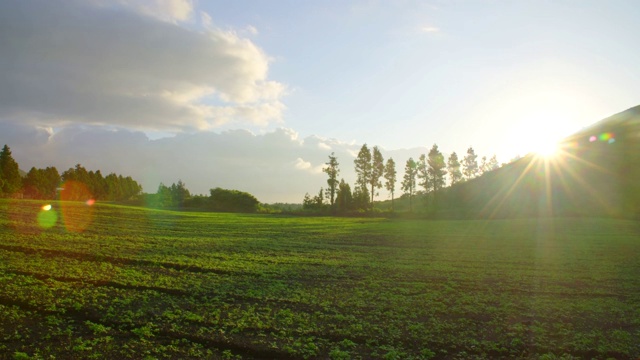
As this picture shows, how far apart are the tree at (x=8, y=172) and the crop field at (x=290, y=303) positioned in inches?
3226

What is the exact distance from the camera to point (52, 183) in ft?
400

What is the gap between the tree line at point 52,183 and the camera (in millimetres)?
93169

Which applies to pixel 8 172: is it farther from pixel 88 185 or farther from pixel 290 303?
pixel 290 303

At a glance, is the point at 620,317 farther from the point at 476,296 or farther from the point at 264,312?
the point at 264,312

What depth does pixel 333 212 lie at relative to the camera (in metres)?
89.2

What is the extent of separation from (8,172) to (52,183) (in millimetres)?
30644

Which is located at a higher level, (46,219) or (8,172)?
(8,172)

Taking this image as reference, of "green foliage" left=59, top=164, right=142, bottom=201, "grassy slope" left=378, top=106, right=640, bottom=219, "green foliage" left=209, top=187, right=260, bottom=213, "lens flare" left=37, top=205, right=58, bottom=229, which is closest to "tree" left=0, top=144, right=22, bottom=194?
"green foliage" left=59, top=164, right=142, bottom=201

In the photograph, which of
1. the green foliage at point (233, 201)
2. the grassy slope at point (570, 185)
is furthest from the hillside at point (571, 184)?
the green foliage at point (233, 201)

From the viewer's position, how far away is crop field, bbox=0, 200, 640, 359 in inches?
395

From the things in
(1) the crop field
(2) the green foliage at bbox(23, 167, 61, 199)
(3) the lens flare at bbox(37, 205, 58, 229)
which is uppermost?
(2) the green foliage at bbox(23, 167, 61, 199)

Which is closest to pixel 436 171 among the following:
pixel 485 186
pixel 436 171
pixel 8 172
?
pixel 436 171

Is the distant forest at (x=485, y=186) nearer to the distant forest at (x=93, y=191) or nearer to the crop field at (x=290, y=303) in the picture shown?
the distant forest at (x=93, y=191)

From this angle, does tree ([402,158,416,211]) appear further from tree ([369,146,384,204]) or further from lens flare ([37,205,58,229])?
lens flare ([37,205,58,229])
